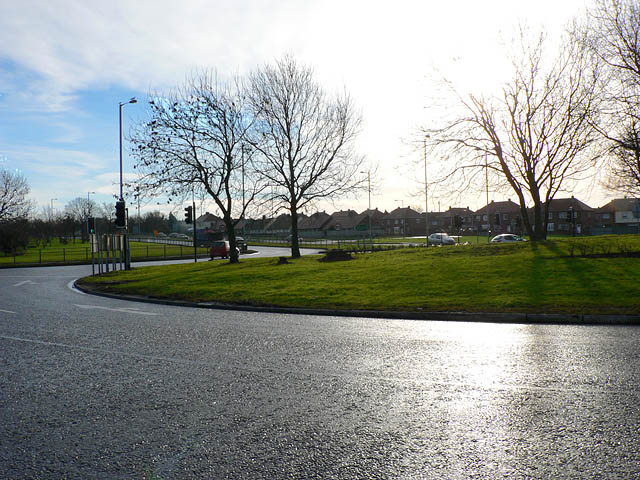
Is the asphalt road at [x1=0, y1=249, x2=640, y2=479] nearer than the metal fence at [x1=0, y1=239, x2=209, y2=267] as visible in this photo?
Yes

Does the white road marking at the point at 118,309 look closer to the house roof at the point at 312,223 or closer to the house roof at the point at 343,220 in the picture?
the house roof at the point at 343,220

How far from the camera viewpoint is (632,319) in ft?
29.5

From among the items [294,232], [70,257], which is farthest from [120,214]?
[70,257]

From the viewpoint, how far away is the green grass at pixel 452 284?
11.0 metres

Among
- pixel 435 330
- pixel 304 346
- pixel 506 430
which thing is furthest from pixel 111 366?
pixel 435 330

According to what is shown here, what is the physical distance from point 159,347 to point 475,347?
4.84m

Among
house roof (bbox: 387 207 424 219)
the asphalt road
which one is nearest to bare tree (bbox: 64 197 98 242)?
house roof (bbox: 387 207 424 219)

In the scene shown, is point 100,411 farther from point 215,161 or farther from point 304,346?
point 215,161

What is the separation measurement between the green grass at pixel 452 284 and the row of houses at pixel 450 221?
178 feet

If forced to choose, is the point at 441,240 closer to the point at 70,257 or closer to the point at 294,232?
the point at 294,232

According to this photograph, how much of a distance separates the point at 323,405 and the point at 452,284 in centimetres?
1044

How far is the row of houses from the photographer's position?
9794 centimetres

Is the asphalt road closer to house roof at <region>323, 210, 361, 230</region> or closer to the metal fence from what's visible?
the metal fence

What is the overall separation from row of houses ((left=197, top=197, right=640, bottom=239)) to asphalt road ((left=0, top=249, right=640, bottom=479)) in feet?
215
